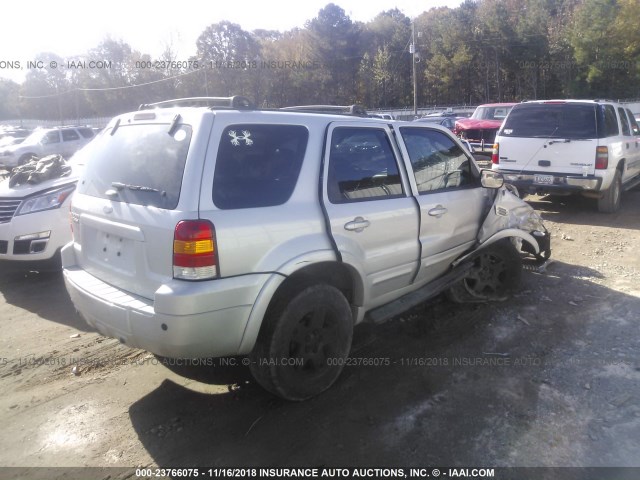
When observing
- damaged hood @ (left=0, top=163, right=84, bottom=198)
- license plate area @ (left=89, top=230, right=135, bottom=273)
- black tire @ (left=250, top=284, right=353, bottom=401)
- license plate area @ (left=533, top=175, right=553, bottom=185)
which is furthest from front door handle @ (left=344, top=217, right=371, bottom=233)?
license plate area @ (left=533, top=175, right=553, bottom=185)

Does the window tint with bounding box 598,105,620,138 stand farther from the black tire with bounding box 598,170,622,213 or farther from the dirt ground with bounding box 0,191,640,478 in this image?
the dirt ground with bounding box 0,191,640,478

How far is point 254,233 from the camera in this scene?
2.84 metres

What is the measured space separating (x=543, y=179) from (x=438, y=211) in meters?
5.49

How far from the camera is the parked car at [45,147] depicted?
20.8m

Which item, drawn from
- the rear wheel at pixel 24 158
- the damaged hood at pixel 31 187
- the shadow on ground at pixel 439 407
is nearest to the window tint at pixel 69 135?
the rear wheel at pixel 24 158

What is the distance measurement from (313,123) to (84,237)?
71.2 inches

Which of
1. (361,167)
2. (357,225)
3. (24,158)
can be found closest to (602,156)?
(361,167)

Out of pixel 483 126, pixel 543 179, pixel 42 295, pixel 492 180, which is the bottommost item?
pixel 42 295

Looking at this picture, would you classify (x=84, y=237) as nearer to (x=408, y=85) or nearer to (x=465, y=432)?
(x=465, y=432)

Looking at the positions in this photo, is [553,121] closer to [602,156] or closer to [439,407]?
[602,156]

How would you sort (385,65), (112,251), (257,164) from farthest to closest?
(385,65)
(112,251)
(257,164)

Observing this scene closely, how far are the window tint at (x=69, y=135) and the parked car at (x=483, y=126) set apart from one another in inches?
648

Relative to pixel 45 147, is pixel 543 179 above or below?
below

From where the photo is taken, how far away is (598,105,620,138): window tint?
8.37m
